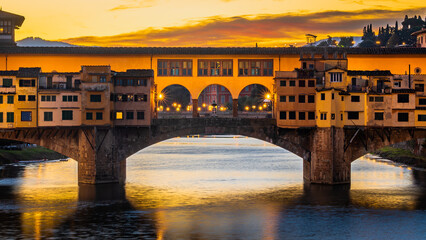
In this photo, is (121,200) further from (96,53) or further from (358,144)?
(358,144)

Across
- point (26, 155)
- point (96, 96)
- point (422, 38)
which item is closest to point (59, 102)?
point (96, 96)

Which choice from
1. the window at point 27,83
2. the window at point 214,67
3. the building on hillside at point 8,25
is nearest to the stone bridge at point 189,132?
the window at point 27,83

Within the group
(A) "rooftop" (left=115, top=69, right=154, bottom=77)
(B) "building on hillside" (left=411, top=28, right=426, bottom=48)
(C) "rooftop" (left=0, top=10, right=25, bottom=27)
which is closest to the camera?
(A) "rooftop" (left=115, top=69, right=154, bottom=77)

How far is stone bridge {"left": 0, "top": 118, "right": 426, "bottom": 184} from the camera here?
69.8m

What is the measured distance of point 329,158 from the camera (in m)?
69.4

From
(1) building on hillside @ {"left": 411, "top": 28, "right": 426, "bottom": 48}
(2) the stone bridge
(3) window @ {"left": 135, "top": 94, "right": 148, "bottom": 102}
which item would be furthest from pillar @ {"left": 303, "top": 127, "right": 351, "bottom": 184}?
(1) building on hillside @ {"left": 411, "top": 28, "right": 426, "bottom": 48}

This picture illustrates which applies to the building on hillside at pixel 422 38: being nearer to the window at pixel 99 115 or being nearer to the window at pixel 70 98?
the window at pixel 99 115

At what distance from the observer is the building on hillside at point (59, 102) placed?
70.0m

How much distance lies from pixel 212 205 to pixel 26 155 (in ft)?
154

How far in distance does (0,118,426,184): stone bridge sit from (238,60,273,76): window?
23.3 feet

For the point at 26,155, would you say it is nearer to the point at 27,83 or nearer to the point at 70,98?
the point at 27,83

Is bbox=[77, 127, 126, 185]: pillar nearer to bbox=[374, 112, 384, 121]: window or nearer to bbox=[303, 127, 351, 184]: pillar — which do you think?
bbox=[303, 127, 351, 184]: pillar

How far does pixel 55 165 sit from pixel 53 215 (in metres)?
38.6

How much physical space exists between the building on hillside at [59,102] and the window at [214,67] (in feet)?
48.8
